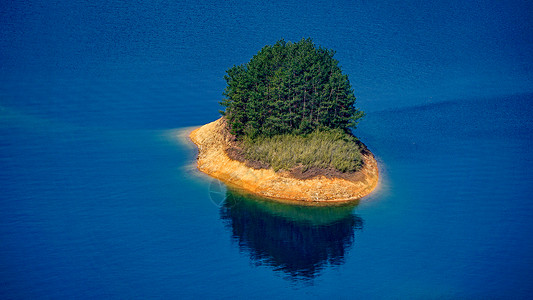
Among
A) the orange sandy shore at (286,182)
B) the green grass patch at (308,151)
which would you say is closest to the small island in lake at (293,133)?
the orange sandy shore at (286,182)

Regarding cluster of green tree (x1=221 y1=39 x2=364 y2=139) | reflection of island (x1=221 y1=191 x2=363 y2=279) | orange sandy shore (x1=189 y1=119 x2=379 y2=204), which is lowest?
reflection of island (x1=221 y1=191 x2=363 y2=279)

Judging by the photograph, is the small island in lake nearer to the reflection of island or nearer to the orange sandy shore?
the orange sandy shore

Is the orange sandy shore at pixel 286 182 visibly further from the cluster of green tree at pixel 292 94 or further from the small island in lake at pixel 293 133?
the cluster of green tree at pixel 292 94

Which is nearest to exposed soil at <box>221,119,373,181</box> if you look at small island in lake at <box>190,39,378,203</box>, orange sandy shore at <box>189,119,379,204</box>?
small island in lake at <box>190,39,378,203</box>

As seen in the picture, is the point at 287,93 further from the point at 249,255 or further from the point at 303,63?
the point at 249,255

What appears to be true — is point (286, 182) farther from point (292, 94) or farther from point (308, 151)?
point (292, 94)
